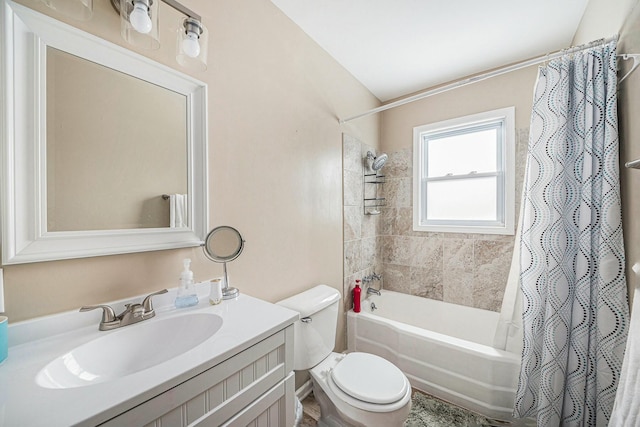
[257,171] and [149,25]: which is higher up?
[149,25]

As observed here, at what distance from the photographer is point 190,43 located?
96 centimetres

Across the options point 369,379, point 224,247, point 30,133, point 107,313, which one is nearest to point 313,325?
point 369,379

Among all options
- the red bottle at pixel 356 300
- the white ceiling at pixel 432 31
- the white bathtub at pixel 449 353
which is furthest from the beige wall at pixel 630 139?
the red bottle at pixel 356 300

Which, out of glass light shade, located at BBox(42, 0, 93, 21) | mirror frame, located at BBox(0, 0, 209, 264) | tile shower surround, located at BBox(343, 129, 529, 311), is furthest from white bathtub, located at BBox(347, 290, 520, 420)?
glass light shade, located at BBox(42, 0, 93, 21)

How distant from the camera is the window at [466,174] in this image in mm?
2080

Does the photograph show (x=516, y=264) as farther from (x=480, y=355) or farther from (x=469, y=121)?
(x=469, y=121)

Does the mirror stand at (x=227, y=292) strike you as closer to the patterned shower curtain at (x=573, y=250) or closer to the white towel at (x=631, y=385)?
the white towel at (x=631, y=385)

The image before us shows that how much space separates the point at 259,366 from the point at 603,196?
1588 mm

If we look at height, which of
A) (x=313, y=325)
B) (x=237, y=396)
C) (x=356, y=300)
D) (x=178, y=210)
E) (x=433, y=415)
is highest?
(x=178, y=210)

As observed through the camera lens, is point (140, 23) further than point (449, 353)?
No

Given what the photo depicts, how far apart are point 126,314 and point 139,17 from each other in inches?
39.2

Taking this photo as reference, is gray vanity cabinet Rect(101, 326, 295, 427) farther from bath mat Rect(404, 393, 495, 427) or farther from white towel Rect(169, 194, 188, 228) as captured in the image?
bath mat Rect(404, 393, 495, 427)

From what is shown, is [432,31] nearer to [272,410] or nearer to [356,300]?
[356,300]

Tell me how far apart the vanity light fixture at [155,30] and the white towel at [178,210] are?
0.54m
